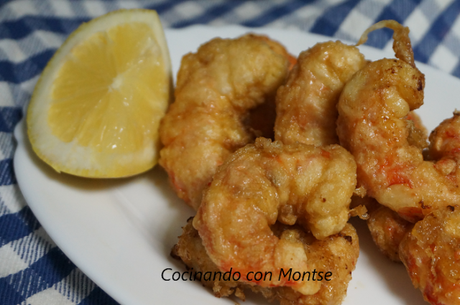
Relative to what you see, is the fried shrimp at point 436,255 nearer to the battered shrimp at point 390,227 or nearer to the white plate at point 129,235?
the battered shrimp at point 390,227

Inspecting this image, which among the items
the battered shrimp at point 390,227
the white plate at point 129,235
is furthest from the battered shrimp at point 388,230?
the white plate at point 129,235

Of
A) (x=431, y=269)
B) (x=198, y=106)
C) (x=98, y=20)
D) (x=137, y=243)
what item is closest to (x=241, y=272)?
(x=137, y=243)

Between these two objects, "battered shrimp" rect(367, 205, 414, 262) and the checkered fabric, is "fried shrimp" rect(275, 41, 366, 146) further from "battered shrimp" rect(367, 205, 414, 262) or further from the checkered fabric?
the checkered fabric

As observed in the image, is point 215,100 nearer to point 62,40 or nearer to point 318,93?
point 318,93

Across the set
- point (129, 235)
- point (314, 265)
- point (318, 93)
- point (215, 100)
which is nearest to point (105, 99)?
point (215, 100)

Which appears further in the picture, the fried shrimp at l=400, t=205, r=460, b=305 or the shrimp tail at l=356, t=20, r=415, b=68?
the shrimp tail at l=356, t=20, r=415, b=68

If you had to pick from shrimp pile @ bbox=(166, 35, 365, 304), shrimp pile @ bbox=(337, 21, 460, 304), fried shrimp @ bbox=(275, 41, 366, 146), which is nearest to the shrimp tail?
shrimp pile @ bbox=(337, 21, 460, 304)
